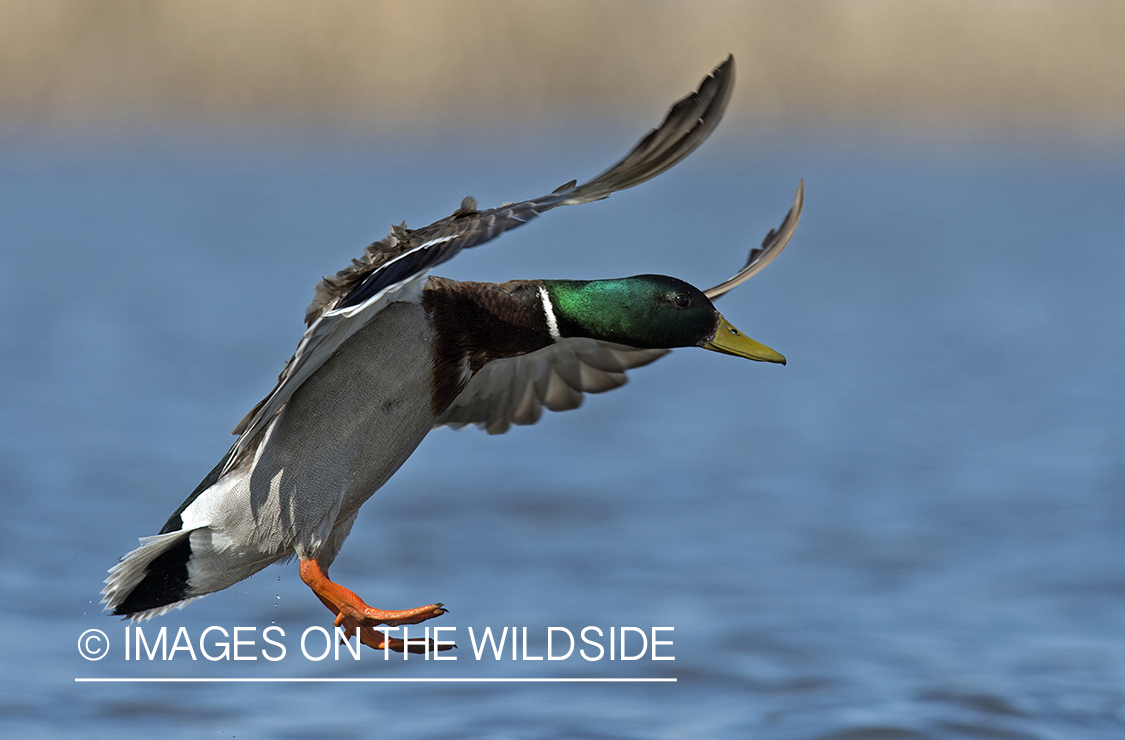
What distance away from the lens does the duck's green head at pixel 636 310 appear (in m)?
4.64

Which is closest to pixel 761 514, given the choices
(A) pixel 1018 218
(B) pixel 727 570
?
(B) pixel 727 570

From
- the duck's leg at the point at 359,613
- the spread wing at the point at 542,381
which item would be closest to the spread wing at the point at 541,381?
the spread wing at the point at 542,381

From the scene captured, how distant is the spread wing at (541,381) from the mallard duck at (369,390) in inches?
33.6

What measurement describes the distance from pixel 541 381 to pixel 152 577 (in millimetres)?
1679

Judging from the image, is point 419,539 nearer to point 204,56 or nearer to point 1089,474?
point 1089,474

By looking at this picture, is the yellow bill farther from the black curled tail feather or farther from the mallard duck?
the black curled tail feather

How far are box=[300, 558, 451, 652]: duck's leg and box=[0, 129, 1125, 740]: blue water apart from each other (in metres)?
1.53

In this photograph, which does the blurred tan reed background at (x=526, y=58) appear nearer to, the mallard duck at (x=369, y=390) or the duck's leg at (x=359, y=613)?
the mallard duck at (x=369, y=390)

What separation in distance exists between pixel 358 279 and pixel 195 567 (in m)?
1.15

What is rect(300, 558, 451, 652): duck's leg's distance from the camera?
4.18 metres

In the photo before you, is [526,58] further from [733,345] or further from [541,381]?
[733,345]

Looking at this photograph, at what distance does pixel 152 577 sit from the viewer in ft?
15.3

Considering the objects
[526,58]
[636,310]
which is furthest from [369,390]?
[526,58]

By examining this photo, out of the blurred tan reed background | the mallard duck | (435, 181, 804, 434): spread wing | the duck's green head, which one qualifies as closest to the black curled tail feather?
the mallard duck
